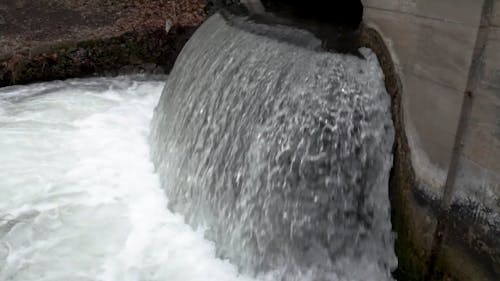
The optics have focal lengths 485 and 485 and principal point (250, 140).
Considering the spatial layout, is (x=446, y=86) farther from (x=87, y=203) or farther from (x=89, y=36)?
(x=89, y=36)

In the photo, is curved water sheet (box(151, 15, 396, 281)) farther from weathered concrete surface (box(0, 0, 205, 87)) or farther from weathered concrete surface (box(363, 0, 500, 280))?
weathered concrete surface (box(0, 0, 205, 87))

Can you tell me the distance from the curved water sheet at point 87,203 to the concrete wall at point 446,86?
150 cm

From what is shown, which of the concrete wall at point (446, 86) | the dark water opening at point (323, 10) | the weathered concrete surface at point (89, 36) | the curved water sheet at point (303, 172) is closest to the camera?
the concrete wall at point (446, 86)

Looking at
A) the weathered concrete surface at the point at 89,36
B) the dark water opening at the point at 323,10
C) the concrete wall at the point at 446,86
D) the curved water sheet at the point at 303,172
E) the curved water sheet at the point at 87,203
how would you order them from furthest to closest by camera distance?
the weathered concrete surface at the point at 89,36 < the dark water opening at the point at 323,10 < the curved water sheet at the point at 87,203 < the curved water sheet at the point at 303,172 < the concrete wall at the point at 446,86

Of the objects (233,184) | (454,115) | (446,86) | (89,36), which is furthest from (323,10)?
(89,36)

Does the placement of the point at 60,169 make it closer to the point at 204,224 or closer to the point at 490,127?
the point at 204,224

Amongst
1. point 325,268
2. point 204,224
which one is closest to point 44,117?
point 204,224

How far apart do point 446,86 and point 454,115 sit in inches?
6.7

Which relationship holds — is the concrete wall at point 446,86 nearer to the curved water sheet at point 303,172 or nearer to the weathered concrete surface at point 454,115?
the weathered concrete surface at point 454,115

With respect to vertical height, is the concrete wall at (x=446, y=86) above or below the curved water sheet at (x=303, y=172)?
above

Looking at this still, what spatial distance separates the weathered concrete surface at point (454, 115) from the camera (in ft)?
7.85

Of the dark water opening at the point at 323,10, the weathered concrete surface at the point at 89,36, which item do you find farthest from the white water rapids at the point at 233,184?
the weathered concrete surface at the point at 89,36

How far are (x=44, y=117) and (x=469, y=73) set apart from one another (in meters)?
5.11

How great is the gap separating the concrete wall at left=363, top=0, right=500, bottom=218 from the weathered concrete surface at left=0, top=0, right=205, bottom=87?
17.7 ft
